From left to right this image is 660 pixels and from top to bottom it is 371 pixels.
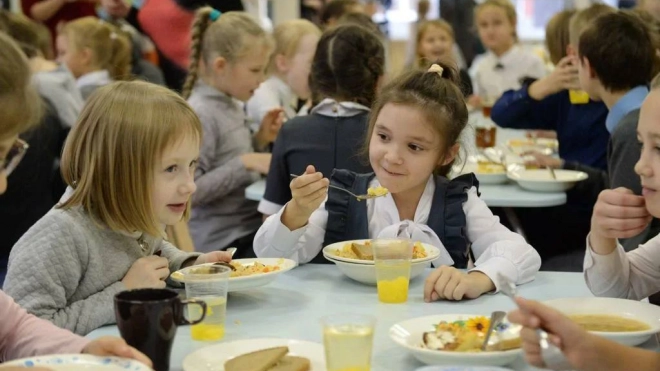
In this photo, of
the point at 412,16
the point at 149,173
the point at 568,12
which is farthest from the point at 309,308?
the point at 412,16

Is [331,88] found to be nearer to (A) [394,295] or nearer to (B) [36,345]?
(A) [394,295]

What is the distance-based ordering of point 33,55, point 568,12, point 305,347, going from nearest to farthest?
point 305,347, point 33,55, point 568,12

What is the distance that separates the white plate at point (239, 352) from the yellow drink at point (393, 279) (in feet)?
1.23

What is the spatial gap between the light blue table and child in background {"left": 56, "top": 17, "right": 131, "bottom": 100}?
11.1 ft

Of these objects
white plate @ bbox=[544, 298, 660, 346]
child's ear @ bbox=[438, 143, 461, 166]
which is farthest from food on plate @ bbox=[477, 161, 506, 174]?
white plate @ bbox=[544, 298, 660, 346]

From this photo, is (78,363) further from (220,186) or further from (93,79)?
(93,79)

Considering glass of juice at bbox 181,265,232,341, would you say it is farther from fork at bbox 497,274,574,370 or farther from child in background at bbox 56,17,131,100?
child in background at bbox 56,17,131,100

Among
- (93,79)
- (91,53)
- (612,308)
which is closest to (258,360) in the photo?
(612,308)

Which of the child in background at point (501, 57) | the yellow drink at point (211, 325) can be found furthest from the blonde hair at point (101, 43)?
the yellow drink at point (211, 325)

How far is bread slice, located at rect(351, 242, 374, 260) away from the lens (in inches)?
79.7

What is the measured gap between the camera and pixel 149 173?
186 centimetres

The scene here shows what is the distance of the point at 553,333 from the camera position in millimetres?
1316

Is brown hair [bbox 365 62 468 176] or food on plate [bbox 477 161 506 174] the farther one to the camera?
food on plate [bbox 477 161 506 174]

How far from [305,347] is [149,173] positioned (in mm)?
585
